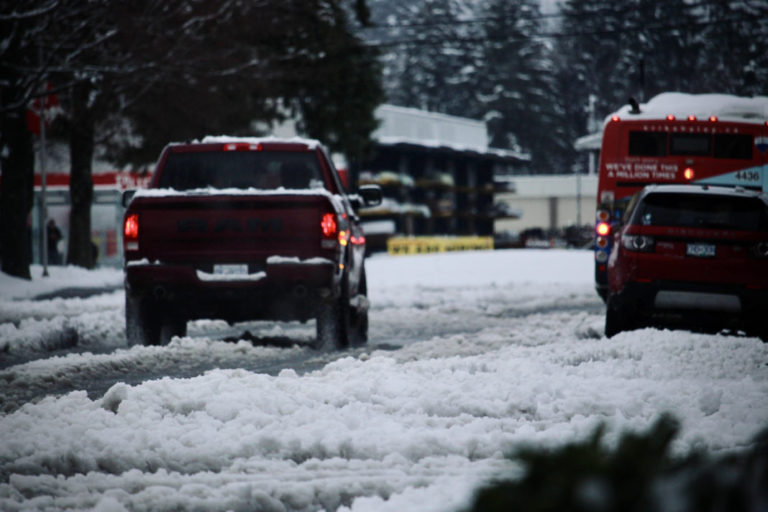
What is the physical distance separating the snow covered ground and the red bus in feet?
31.0

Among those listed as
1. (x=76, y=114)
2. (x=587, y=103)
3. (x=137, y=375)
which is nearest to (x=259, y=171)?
(x=137, y=375)

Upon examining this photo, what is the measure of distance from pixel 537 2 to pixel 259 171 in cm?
12141

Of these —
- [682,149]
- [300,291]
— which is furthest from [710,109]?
[300,291]

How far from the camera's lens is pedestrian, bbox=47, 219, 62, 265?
3891cm

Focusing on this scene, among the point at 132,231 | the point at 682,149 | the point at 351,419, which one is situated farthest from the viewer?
the point at 682,149

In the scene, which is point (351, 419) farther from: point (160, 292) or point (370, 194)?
point (370, 194)

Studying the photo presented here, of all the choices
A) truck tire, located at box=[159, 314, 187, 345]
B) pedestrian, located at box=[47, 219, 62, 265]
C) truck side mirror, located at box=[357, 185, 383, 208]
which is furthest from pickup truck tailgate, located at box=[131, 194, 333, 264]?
pedestrian, located at box=[47, 219, 62, 265]

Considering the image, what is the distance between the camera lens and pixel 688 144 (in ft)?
67.8

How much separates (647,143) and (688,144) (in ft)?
2.40

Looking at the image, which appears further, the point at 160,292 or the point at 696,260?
the point at 696,260

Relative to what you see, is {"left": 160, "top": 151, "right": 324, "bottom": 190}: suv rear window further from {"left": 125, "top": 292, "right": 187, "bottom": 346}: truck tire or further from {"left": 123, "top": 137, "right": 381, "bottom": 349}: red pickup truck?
{"left": 125, "top": 292, "right": 187, "bottom": 346}: truck tire

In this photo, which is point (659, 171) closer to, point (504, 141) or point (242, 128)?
point (242, 128)

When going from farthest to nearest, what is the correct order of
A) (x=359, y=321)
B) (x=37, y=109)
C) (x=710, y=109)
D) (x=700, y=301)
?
(x=37, y=109) → (x=710, y=109) → (x=359, y=321) → (x=700, y=301)

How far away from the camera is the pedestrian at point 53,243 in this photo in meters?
38.9
